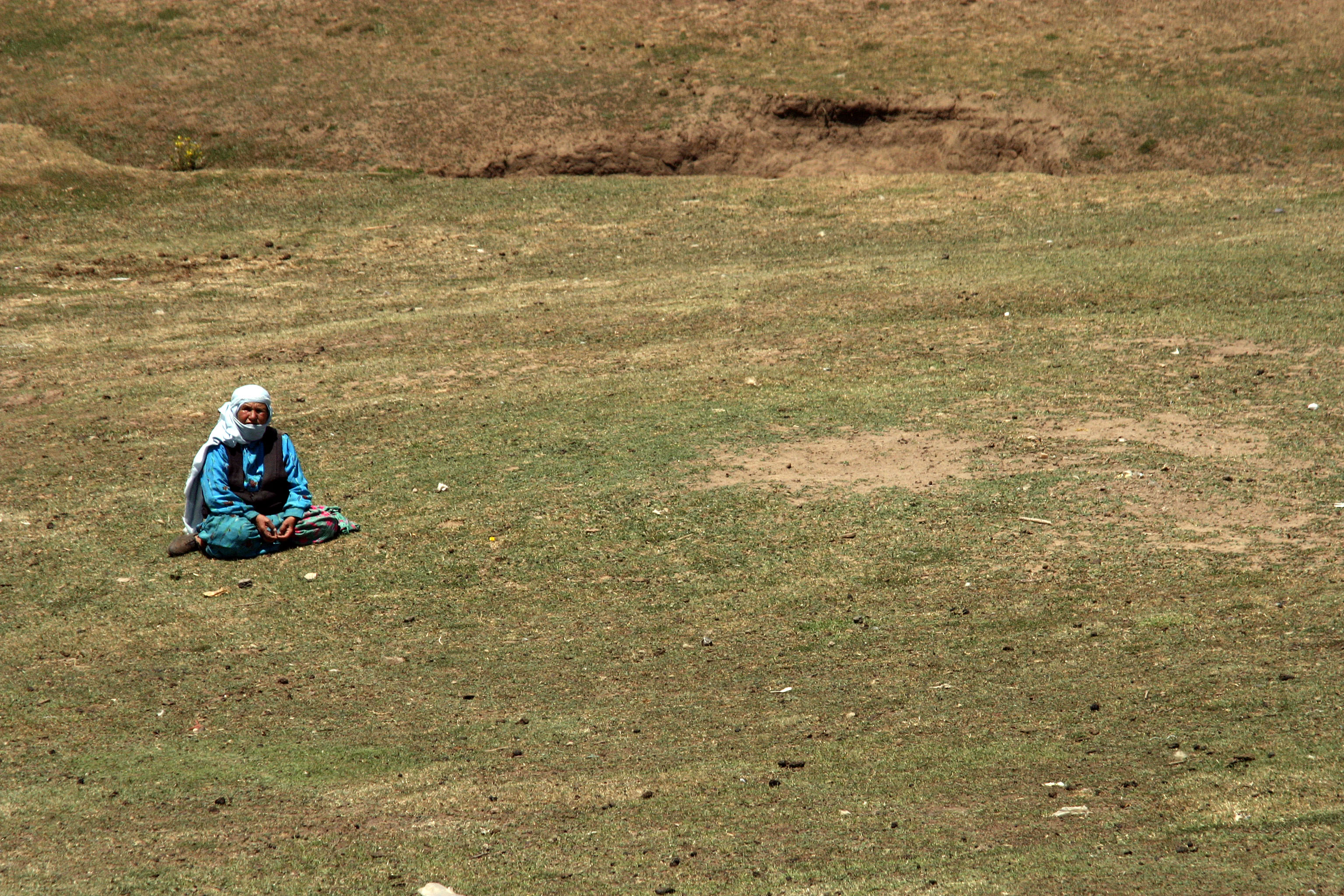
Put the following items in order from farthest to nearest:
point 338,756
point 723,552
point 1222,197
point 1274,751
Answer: point 1222,197
point 723,552
point 338,756
point 1274,751

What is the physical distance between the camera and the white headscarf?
8047mm

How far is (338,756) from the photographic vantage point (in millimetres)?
5688

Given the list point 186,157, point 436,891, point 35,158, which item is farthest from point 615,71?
point 436,891

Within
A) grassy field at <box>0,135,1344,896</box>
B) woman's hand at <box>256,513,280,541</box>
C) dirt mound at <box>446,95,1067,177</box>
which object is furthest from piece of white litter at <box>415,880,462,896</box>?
dirt mound at <box>446,95,1067,177</box>

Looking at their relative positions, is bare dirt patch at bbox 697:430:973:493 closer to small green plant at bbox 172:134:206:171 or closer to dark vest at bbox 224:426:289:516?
dark vest at bbox 224:426:289:516

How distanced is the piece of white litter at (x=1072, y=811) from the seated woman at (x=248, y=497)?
4.90m

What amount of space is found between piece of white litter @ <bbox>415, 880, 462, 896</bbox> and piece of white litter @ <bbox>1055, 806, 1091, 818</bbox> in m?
2.15

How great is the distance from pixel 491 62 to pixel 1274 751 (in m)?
17.0

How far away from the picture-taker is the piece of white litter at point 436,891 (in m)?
4.53

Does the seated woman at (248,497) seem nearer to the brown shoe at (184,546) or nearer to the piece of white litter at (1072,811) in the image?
the brown shoe at (184,546)

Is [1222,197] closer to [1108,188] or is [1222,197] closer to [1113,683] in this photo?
[1108,188]

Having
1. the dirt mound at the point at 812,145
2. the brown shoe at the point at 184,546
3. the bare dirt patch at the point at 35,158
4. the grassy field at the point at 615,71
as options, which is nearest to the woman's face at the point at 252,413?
the brown shoe at the point at 184,546

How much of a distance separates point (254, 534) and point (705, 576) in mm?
2740

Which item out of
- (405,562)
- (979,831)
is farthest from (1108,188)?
(979,831)
